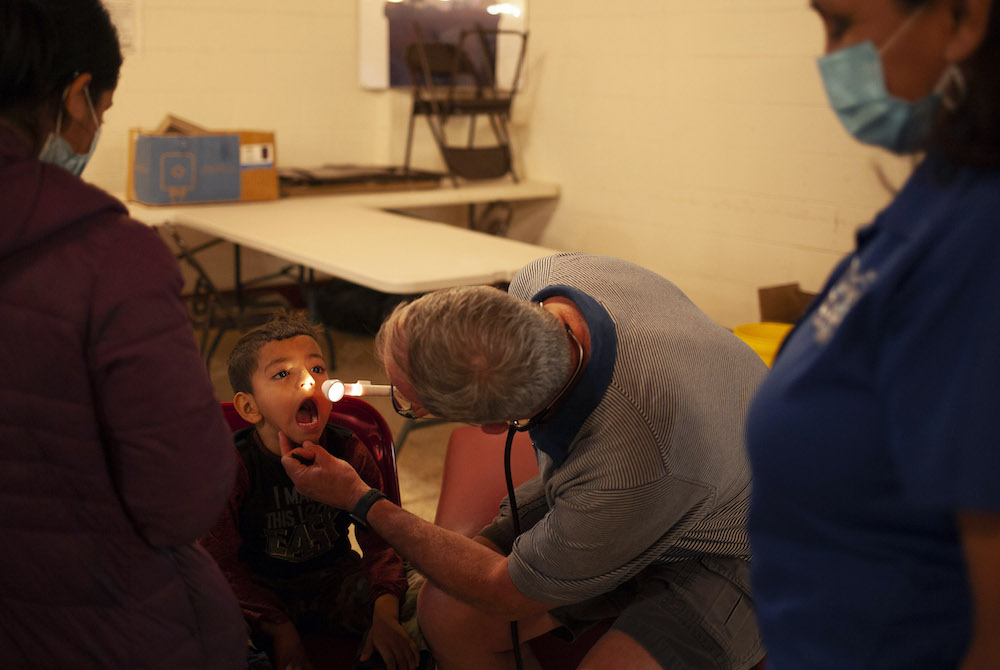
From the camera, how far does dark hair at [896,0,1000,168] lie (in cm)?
68

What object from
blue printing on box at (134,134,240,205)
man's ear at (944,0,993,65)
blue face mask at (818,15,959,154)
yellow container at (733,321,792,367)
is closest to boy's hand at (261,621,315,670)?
blue face mask at (818,15,959,154)

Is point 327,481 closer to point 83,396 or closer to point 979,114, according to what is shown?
point 83,396

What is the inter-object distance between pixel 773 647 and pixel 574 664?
3.01 feet

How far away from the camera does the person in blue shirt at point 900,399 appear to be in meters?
0.68

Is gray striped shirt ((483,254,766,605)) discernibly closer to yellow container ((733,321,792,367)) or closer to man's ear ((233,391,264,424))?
man's ear ((233,391,264,424))

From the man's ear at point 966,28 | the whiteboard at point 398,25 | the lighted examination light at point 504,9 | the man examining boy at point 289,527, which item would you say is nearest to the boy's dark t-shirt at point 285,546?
the man examining boy at point 289,527

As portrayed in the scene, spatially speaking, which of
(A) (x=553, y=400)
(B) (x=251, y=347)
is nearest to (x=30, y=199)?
(A) (x=553, y=400)

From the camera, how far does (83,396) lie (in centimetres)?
102

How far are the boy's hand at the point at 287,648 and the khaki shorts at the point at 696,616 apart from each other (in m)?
0.57

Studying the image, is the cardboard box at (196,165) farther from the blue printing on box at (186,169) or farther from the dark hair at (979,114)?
the dark hair at (979,114)

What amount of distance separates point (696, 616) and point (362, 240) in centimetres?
243

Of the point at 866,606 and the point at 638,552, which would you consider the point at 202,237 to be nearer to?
the point at 638,552

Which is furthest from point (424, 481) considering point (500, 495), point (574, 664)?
point (574, 664)

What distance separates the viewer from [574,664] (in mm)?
1767
